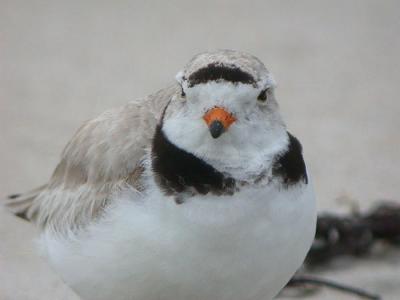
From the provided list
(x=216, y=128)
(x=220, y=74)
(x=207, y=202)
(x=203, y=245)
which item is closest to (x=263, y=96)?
(x=220, y=74)

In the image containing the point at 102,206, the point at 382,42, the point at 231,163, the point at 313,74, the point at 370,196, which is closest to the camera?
the point at 231,163

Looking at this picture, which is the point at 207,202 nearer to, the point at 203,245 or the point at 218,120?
the point at 203,245

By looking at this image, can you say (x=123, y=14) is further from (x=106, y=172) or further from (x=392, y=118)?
(x=106, y=172)

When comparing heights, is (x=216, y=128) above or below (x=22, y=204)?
above

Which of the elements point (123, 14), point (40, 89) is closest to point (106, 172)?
point (40, 89)

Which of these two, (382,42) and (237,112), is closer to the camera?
(237,112)

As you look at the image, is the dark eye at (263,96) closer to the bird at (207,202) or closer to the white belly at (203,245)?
the bird at (207,202)

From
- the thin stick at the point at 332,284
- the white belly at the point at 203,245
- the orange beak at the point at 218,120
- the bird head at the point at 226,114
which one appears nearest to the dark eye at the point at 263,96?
the bird head at the point at 226,114
